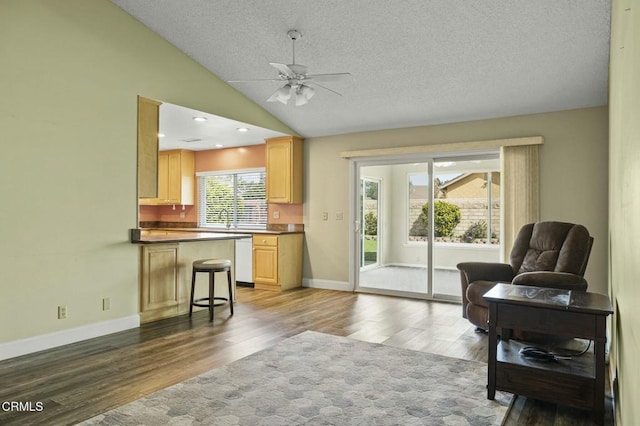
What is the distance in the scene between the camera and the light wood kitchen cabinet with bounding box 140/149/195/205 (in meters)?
8.18

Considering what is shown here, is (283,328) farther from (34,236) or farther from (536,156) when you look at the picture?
(536,156)

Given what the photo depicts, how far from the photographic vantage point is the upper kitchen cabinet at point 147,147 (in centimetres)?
456

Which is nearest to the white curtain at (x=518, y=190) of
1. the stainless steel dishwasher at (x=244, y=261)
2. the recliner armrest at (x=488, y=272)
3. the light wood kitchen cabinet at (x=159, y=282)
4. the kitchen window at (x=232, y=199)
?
the recliner armrest at (x=488, y=272)

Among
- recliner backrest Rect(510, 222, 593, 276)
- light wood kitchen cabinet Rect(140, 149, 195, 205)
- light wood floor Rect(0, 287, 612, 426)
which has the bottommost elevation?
light wood floor Rect(0, 287, 612, 426)

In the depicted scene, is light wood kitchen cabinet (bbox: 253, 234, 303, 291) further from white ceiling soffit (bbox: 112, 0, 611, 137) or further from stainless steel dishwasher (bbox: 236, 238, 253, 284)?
white ceiling soffit (bbox: 112, 0, 611, 137)

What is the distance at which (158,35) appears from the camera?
185 inches

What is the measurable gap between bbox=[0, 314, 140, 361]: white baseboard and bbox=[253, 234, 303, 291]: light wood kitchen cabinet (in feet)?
7.81

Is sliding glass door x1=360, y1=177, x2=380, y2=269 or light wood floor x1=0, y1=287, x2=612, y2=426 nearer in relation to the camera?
light wood floor x1=0, y1=287, x2=612, y2=426

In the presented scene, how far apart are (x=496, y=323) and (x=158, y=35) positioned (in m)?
4.39

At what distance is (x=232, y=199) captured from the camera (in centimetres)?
809

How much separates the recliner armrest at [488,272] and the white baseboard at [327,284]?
99.4 inches

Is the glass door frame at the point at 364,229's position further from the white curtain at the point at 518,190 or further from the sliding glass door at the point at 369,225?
the white curtain at the point at 518,190

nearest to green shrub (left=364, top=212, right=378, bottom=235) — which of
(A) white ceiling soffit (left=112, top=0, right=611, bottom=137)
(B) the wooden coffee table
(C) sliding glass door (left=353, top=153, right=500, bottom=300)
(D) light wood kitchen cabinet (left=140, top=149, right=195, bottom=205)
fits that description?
(C) sliding glass door (left=353, top=153, right=500, bottom=300)

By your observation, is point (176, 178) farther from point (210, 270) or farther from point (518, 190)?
point (518, 190)
